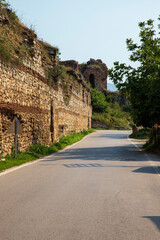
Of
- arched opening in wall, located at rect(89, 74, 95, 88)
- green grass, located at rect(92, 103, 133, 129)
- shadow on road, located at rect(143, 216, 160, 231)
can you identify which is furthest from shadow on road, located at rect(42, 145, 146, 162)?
arched opening in wall, located at rect(89, 74, 95, 88)

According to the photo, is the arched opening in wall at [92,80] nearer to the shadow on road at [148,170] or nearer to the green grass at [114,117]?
the green grass at [114,117]

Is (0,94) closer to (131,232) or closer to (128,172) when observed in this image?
(128,172)

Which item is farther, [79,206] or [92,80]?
[92,80]

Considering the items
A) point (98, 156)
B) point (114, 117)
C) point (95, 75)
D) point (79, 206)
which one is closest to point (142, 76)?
point (98, 156)

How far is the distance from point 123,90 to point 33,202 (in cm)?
1468

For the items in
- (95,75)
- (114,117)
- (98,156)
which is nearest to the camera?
(98,156)

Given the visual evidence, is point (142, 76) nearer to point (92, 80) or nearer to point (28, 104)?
point (28, 104)

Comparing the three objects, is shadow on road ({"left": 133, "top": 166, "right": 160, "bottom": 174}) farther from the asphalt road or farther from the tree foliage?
the tree foliage

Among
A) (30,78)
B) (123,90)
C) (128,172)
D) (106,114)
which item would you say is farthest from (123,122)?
(128,172)

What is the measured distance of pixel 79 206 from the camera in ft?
18.5

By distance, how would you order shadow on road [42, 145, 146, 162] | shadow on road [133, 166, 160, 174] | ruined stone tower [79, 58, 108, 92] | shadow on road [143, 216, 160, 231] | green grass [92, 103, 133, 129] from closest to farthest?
shadow on road [143, 216, 160, 231] → shadow on road [133, 166, 160, 174] → shadow on road [42, 145, 146, 162] → green grass [92, 103, 133, 129] → ruined stone tower [79, 58, 108, 92]

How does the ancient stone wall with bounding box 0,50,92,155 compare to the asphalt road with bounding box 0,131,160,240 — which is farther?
the ancient stone wall with bounding box 0,50,92,155

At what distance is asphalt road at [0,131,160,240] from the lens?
4.24 metres

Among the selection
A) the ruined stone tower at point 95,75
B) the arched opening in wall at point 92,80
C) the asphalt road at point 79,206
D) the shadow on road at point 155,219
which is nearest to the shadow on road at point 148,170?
the asphalt road at point 79,206
